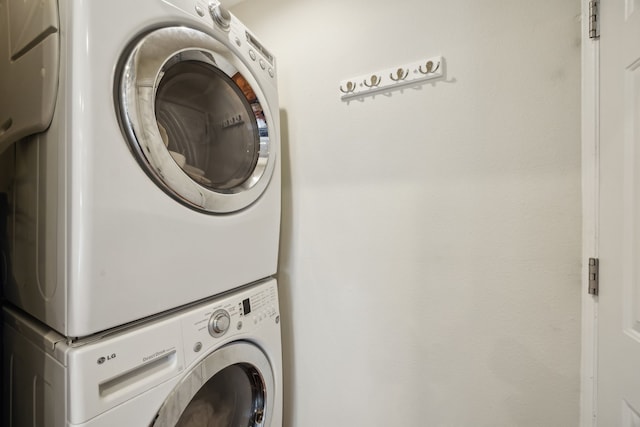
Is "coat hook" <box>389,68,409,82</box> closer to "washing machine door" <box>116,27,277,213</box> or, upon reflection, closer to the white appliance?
"washing machine door" <box>116,27,277,213</box>

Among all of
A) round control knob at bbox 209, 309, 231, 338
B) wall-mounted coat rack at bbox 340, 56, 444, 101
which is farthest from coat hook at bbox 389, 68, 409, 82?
round control knob at bbox 209, 309, 231, 338

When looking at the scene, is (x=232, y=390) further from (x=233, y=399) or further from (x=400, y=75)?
→ (x=400, y=75)

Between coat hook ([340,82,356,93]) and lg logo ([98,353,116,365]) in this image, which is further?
coat hook ([340,82,356,93])

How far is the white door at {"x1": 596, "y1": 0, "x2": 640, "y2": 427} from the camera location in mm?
600

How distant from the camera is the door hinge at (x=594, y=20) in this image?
2.35 feet

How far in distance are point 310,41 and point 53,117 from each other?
941 mm

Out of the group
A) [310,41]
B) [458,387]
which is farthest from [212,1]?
[458,387]

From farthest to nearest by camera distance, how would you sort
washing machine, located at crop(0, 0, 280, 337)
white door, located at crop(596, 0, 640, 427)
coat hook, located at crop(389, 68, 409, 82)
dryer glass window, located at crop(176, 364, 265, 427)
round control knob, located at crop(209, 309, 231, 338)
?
coat hook, located at crop(389, 68, 409, 82), dryer glass window, located at crop(176, 364, 265, 427), round control knob, located at crop(209, 309, 231, 338), white door, located at crop(596, 0, 640, 427), washing machine, located at crop(0, 0, 280, 337)

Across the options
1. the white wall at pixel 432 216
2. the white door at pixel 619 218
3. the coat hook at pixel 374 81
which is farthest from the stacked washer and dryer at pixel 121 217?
the white door at pixel 619 218

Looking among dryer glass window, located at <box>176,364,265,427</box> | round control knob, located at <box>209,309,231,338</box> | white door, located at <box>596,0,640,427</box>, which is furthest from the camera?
dryer glass window, located at <box>176,364,265,427</box>

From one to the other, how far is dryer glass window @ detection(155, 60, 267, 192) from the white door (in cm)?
98

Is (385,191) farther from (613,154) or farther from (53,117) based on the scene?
(53,117)

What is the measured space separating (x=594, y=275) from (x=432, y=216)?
45 centimetres

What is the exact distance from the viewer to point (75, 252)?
0.48 m
